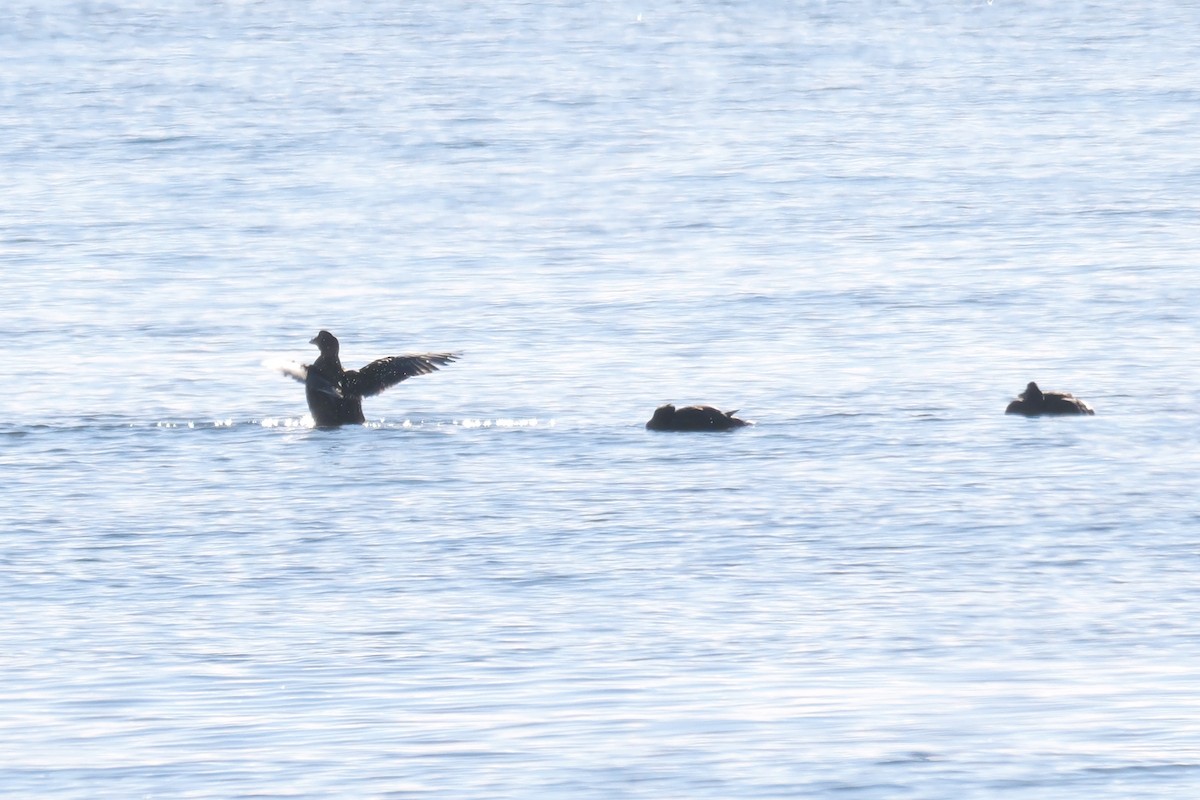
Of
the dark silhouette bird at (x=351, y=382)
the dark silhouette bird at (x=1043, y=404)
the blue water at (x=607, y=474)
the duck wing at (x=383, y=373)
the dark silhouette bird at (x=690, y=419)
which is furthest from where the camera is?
the duck wing at (x=383, y=373)

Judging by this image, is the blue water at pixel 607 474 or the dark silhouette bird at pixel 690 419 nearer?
the blue water at pixel 607 474

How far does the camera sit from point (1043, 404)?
67.5 feet

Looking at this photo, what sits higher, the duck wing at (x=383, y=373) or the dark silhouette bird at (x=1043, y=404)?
the duck wing at (x=383, y=373)

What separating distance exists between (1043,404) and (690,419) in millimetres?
2975

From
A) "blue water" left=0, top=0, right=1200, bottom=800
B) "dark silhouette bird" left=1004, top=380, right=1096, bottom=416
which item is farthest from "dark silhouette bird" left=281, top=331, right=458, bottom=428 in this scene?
"dark silhouette bird" left=1004, top=380, right=1096, bottom=416

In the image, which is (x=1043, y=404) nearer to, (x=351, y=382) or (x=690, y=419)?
(x=690, y=419)

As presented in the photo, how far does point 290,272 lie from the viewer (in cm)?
3244

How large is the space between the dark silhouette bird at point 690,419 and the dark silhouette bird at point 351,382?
2.13 metres

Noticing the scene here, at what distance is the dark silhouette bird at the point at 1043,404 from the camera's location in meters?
20.5

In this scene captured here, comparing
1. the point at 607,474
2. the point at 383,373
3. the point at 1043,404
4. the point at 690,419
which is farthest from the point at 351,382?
the point at 1043,404

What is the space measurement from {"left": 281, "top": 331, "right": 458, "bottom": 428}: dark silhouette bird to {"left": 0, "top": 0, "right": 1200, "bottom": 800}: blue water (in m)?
0.36

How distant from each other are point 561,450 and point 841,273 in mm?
12184

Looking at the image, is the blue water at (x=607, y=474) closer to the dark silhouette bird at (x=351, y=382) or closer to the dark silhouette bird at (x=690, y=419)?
the dark silhouette bird at (x=690, y=419)

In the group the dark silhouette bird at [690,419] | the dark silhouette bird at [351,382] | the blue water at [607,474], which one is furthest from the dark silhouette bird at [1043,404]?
the dark silhouette bird at [351,382]
